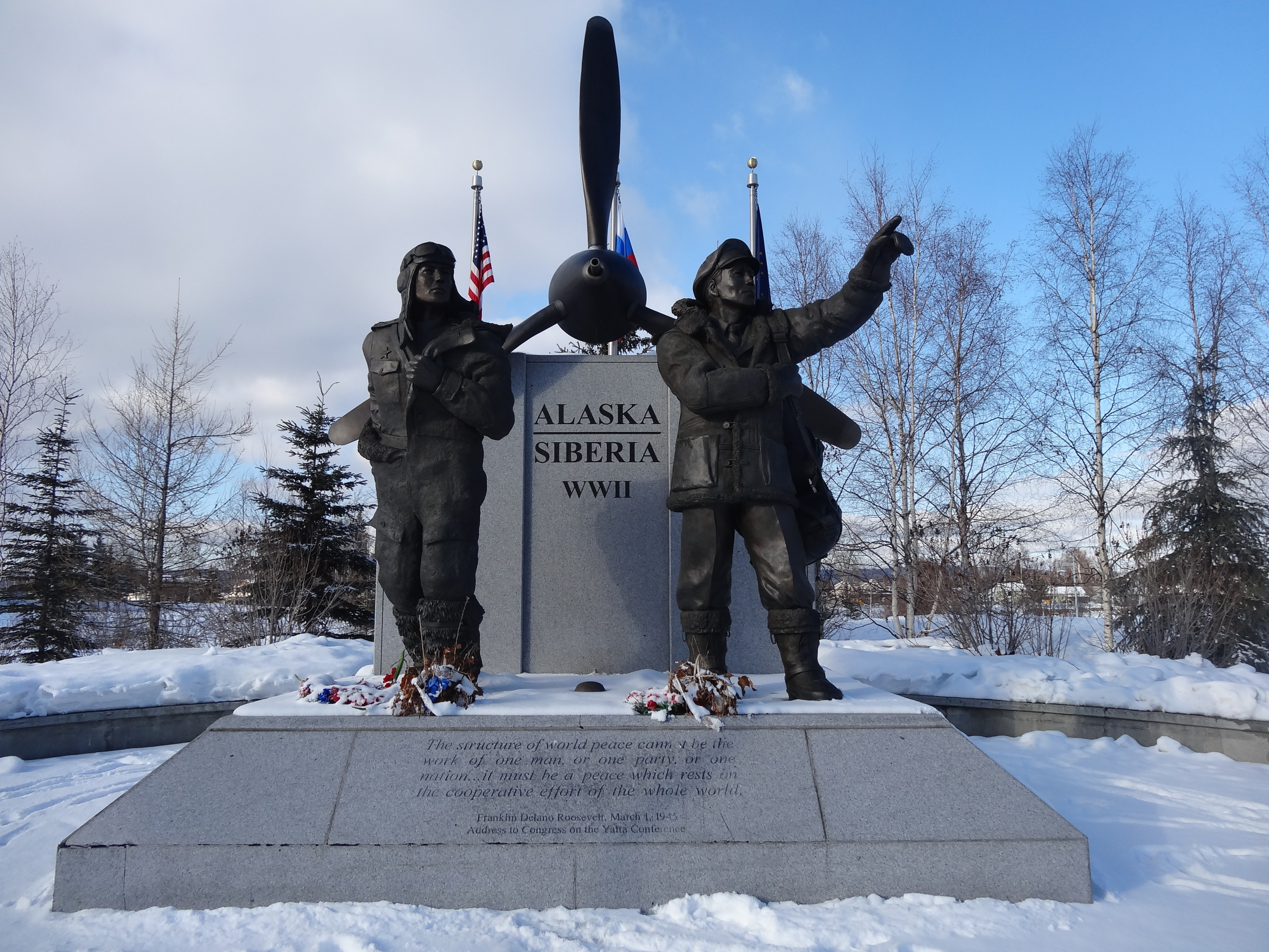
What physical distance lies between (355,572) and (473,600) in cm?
1288

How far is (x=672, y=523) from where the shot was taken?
579 cm

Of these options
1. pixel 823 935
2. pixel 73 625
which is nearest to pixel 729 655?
pixel 823 935

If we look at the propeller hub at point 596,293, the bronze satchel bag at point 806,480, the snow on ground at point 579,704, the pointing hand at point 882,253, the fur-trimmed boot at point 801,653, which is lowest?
the snow on ground at point 579,704

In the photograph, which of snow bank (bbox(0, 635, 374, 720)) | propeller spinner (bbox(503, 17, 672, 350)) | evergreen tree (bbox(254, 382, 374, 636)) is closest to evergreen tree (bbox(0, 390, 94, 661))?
evergreen tree (bbox(254, 382, 374, 636))

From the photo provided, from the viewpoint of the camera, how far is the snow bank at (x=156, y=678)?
546 centimetres

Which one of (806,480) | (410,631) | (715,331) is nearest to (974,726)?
(806,480)

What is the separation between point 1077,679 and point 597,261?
4721 mm

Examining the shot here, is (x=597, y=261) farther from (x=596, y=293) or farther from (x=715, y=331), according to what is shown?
(x=715, y=331)

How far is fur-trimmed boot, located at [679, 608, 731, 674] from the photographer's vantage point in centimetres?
381

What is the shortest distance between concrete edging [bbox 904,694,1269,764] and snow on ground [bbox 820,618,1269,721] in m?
0.04

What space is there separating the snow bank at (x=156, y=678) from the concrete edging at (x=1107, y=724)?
4.95m

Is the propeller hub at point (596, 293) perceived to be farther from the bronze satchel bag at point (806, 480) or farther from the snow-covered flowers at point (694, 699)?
the snow-covered flowers at point (694, 699)

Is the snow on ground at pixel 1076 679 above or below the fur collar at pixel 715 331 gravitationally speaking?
below

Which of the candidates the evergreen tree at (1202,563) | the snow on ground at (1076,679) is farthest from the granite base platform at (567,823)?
the evergreen tree at (1202,563)
